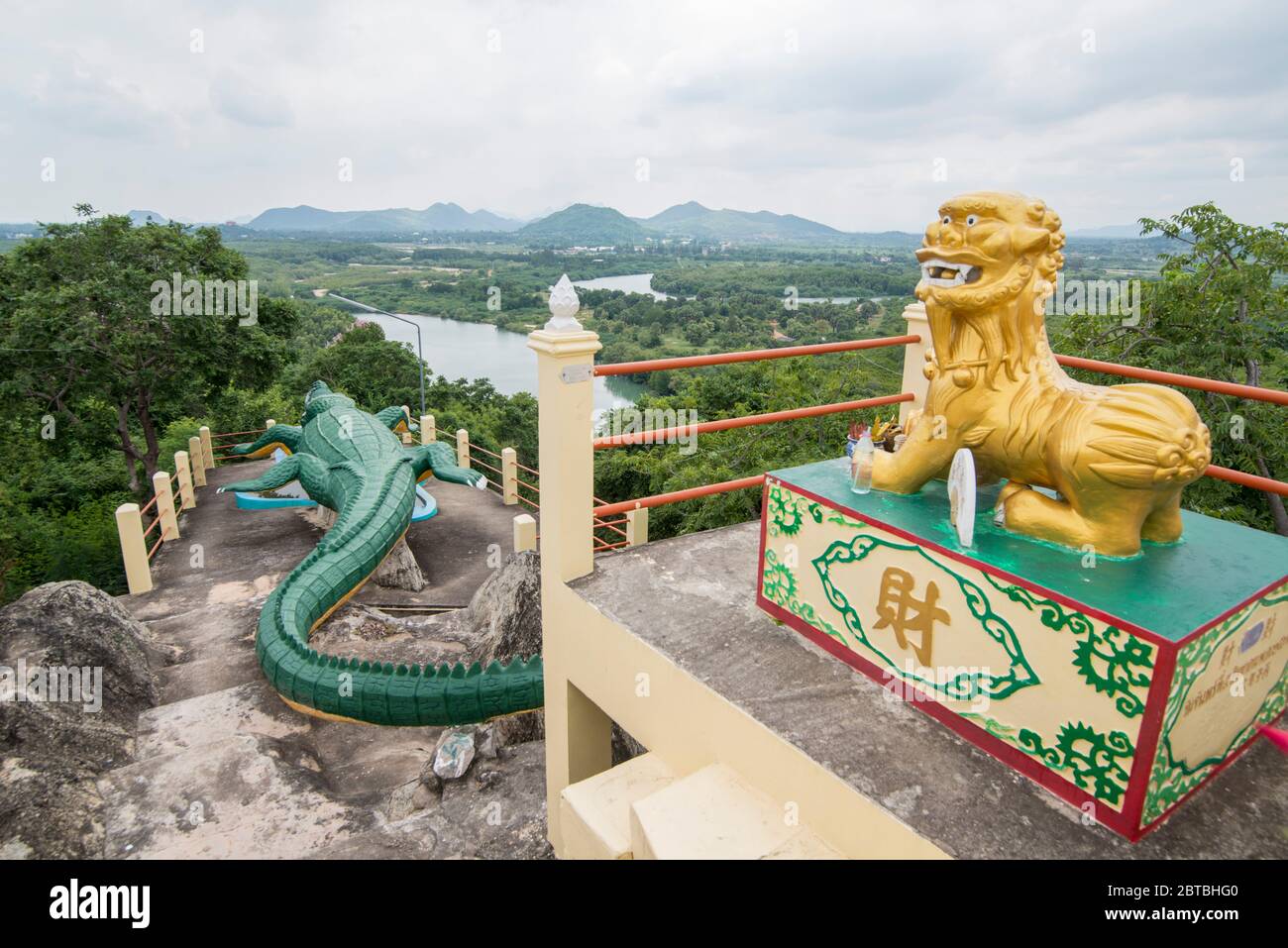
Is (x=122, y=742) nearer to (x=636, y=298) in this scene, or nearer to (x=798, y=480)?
(x=798, y=480)

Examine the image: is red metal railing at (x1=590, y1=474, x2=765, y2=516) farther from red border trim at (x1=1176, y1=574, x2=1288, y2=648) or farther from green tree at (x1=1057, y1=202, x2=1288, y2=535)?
green tree at (x1=1057, y1=202, x2=1288, y2=535)

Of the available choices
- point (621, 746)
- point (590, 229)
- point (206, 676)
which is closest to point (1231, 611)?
point (621, 746)

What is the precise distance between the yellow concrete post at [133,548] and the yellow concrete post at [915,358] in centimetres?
780

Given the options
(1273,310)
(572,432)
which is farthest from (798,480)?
(1273,310)

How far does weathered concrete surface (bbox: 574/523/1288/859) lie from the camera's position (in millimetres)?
1890

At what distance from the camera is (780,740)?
218 centimetres

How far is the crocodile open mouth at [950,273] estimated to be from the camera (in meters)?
2.44

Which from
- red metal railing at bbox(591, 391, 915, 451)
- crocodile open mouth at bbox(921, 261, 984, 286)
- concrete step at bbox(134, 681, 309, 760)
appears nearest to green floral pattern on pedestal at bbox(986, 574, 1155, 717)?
crocodile open mouth at bbox(921, 261, 984, 286)

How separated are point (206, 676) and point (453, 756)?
2.98m

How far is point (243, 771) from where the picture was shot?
16.8ft

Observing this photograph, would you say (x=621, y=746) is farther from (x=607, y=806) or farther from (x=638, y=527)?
(x=638, y=527)

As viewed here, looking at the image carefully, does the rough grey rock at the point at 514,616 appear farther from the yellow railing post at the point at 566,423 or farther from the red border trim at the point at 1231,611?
the red border trim at the point at 1231,611

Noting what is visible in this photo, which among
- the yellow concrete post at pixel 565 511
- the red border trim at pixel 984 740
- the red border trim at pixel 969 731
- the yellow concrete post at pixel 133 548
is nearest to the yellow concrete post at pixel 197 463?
the yellow concrete post at pixel 133 548

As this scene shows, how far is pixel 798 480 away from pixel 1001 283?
0.94 meters
